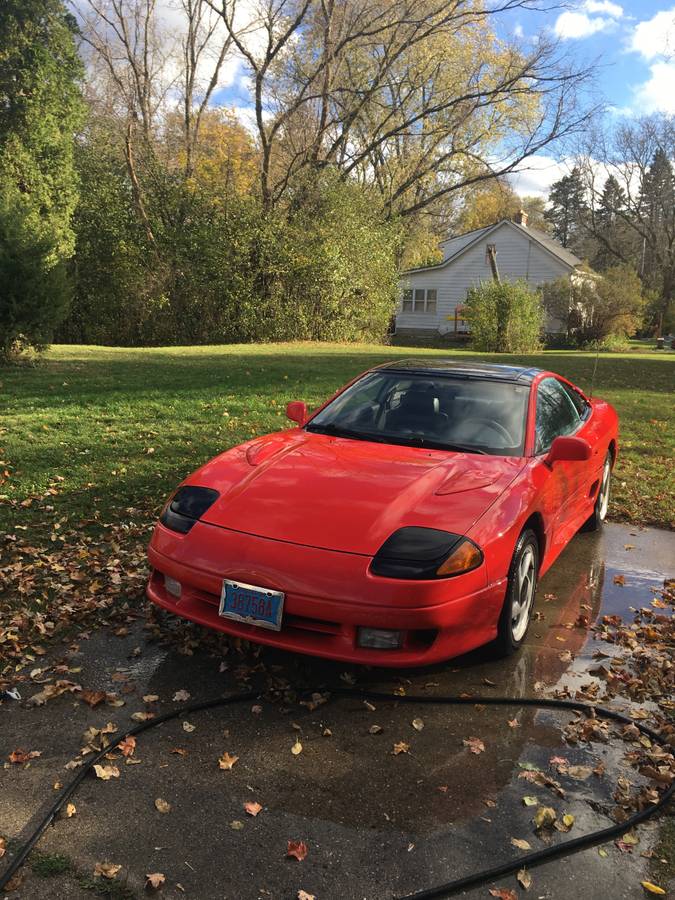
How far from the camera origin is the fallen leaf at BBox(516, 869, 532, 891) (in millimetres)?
2213

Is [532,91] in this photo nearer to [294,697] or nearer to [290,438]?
[290,438]

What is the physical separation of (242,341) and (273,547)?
20.5 meters

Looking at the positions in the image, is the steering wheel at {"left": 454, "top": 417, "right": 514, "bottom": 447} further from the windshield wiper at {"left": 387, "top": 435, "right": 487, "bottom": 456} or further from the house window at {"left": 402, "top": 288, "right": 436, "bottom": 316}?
the house window at {"left": 402, "top": 288, "right": 436, "bottom": 316}

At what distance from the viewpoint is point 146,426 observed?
8398 millimetres

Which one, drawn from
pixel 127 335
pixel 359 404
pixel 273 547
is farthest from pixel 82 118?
pixel 273 547

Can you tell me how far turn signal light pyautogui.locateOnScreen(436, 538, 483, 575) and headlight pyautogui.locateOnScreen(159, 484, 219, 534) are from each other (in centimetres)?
124

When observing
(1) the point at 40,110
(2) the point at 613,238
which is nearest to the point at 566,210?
(2) the point at 613,238

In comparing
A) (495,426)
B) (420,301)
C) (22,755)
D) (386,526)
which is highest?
(420,301)

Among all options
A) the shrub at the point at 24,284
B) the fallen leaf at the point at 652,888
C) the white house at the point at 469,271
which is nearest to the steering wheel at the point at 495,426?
the fallen leaf at the point at 652,888

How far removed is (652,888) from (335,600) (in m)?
1.45

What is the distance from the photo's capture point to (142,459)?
722cm

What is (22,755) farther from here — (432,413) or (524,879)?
(432,413)

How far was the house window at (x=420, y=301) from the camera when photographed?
140ft

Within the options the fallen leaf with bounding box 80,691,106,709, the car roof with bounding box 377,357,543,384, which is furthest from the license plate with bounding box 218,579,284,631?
the car roof with bounding box 377,357,543,384
